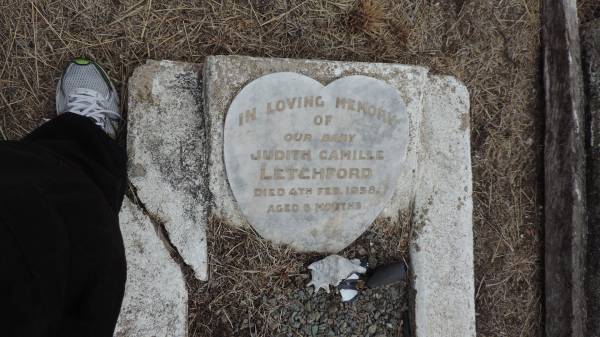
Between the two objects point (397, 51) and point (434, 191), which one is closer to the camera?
point (434, 191)

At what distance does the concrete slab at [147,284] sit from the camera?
1.83 metres

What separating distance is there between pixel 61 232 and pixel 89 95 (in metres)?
0.87

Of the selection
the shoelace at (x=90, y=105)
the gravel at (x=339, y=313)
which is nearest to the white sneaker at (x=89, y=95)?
the shoelace at (x=90, y=105)

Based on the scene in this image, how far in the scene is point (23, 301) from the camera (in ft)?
3.49

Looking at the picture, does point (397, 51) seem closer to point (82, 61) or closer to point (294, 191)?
point (294, 191)

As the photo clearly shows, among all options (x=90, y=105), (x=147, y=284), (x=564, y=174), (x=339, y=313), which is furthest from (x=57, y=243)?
(x=564, y=174)

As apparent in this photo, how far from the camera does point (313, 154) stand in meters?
1.89

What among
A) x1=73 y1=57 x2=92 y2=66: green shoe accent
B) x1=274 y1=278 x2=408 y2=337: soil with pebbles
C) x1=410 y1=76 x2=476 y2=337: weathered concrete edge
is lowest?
x1=274 y1=278 x2=408 y2=337: soil with pebbles

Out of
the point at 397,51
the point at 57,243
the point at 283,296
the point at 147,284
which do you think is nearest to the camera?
the point at 57,243

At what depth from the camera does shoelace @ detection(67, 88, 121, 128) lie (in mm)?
1863

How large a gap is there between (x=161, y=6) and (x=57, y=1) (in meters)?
0.43

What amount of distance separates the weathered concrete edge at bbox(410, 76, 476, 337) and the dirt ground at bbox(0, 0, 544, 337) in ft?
0.67

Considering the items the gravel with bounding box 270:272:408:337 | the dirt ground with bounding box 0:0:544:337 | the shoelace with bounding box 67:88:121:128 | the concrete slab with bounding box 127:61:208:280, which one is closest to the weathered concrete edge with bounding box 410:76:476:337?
the gravel with bounding box 270:272:408:337

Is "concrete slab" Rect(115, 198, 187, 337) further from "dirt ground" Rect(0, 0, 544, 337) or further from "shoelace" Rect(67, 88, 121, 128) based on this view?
"dirt ground" Rect(0, 0, 544, 337)
